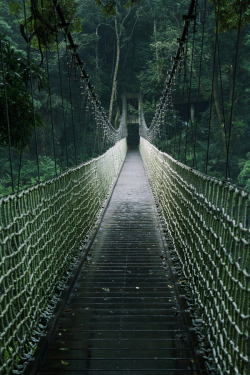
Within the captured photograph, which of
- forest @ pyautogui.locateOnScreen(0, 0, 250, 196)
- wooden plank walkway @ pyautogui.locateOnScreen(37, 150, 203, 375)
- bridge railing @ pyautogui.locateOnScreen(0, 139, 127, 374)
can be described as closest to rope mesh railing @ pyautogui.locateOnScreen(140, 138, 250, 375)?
wooden plank walkway @ pyautogui.locateOnScreen(37, 150, 203, 375)

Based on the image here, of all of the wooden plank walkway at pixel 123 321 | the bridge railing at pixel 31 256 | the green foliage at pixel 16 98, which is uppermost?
the green foliage at pixel 16 98

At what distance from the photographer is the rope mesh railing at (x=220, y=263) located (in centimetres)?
122

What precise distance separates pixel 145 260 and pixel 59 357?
142 cm

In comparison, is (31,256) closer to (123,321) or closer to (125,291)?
(123,321)

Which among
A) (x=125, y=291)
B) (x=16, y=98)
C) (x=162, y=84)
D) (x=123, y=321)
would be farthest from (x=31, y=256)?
(x=162, y=84)

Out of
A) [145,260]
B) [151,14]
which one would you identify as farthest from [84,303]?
[151,14]

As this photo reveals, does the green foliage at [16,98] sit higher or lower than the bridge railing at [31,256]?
higher

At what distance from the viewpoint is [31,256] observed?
181 centimetres

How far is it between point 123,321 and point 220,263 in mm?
709

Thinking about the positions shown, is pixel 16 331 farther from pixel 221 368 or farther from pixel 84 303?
pixel 221 368

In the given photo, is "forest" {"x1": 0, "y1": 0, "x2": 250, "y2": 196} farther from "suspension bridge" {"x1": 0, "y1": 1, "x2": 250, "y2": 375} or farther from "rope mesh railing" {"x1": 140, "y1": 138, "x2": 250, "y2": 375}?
"rope mesh railing" {"x1": 140, "y1": 138, "x2": 250, "y2": 375}

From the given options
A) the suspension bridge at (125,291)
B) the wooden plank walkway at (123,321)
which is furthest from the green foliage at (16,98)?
the wooden plank walkway at (123,321)

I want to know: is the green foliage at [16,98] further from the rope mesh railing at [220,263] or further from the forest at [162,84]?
the forest at [162,84]

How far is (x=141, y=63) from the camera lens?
23.9m
